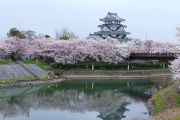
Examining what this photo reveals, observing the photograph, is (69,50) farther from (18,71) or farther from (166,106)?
(166,106)

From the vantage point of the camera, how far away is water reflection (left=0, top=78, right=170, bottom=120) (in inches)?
1148

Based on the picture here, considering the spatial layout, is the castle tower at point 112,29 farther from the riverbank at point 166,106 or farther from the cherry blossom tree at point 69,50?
Answer: the riverbank at point 166,106

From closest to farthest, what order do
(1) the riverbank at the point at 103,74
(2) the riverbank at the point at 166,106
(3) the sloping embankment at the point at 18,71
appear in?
(2) the riverbank at the point at 166,106, (3) the sloping embankment at the point at 18,71, (1) the riverbank at the point at 103,74

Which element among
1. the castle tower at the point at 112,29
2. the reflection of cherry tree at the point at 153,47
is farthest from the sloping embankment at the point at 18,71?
the reflection of cherry tree at the point at 153,47

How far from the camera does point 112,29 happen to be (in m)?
Result: 84.4

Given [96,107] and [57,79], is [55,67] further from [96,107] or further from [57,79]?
[96,107]

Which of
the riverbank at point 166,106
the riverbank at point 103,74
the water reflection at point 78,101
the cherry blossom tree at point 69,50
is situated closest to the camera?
the riverbank at point 166,106

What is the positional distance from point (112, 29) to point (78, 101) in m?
49.6

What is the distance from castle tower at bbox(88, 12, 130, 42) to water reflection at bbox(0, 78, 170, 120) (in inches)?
1292

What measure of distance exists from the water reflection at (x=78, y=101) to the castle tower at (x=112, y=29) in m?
32.8

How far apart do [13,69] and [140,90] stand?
738 inches

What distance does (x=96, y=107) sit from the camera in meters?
32.7

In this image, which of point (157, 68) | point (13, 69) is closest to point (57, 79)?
point (13, 69)

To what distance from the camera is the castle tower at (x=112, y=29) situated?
274 feet
